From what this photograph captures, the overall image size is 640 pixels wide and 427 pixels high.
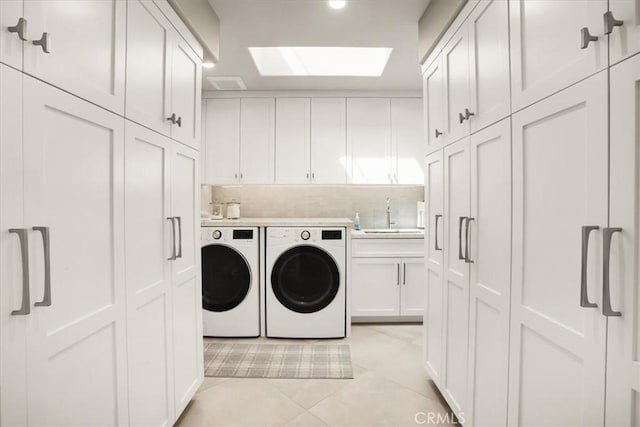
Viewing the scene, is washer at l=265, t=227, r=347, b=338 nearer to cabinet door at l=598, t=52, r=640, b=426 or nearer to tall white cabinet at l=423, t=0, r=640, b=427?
tall white cabinet at l=423, t=0, r=640, b=427

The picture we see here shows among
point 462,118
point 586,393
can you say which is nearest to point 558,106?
point 462,118

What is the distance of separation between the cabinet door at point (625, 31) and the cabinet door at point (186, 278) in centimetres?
161

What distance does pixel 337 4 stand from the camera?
1993mm

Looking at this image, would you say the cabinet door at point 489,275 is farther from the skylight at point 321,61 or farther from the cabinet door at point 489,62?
the skylight at point 321,61

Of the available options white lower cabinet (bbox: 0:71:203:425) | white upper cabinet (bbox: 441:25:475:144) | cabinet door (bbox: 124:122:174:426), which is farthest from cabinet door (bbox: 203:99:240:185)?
white upper cabinet (bbox: 441:25:475:144)

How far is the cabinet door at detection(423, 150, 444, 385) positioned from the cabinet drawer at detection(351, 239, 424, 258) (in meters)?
1.05

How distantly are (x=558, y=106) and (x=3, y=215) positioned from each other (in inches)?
56.4

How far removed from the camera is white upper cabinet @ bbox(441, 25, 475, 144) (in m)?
1.52

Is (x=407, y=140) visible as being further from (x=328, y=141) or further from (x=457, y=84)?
(x=457, y=84)

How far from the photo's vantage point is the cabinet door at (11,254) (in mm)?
734

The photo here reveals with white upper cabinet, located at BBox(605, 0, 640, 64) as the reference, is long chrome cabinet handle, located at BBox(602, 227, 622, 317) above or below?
below

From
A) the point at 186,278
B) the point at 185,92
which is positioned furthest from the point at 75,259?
the point at 185,92

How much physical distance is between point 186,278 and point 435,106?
1.72 m

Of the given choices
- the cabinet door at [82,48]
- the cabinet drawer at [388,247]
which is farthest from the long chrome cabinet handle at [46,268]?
the cabinet drawer at [388,247]
